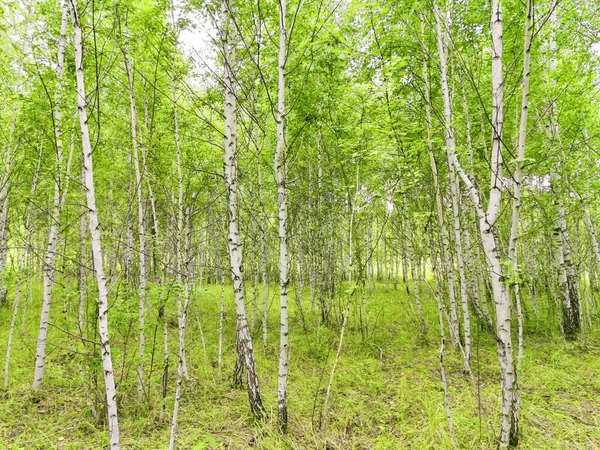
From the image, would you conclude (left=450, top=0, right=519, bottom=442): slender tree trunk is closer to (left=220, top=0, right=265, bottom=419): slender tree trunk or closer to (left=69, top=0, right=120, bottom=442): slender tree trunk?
(left=220, top=0, right=265, bottom=419): slender tree trunk

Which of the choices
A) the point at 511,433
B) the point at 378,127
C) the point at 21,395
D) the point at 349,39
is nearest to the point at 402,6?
the point at 349,39

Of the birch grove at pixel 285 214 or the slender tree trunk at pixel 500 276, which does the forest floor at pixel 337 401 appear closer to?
the birch grove at pixel 285 214

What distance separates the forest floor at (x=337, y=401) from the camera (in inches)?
156

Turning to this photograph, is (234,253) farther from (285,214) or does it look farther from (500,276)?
(500,276)

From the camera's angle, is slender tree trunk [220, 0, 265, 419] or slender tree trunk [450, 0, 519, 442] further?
slender tree trunk [220, 0, 265, 419]

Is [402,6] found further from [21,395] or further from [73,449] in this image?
[21,395]

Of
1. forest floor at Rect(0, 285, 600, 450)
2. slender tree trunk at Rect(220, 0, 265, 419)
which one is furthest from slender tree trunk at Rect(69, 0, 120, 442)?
slender tree trunk at Rect(220, 0, 265, 419)

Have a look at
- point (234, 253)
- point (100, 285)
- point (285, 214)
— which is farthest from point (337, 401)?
point (100, 285)

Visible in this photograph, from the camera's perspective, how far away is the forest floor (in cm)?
397

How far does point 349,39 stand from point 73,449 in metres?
7.41

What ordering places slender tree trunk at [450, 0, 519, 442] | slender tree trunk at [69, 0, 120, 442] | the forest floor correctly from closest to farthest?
slender tree trunk at [69, 0, 120, 442]
slender tree trunk at [450, 0, 519, 442]
the forest floor

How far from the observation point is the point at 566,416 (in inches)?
169

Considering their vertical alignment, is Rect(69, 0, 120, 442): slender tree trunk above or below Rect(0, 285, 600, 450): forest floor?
above

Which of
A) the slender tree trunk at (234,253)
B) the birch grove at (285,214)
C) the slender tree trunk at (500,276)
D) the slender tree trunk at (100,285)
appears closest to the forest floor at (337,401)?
the birch grove at (285,214)
